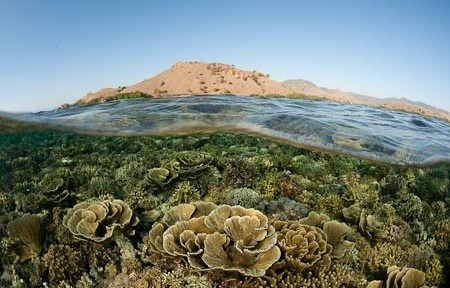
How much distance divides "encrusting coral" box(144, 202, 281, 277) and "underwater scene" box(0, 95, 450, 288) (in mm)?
21

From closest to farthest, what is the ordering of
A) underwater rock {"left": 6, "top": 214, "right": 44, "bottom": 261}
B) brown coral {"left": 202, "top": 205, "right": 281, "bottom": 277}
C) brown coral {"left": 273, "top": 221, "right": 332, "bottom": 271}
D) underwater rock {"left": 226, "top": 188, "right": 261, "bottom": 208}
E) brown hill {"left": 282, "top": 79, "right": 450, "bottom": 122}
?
brown coral {"left": 202, "top": 205, "right": 281, "bottom": 277}, brown coral {"left": 273, "top": 221, "right": 332, "bottom": 271}, underwater rock {"left": 6, "top": 214, "right": 44, "bottom": 261}, underwater rock {"left": 226, "top": 188, "right": 261, "bottom": 208}, brown hill {"left": 282, "top": 79, "right": 450, "bottom": 122}

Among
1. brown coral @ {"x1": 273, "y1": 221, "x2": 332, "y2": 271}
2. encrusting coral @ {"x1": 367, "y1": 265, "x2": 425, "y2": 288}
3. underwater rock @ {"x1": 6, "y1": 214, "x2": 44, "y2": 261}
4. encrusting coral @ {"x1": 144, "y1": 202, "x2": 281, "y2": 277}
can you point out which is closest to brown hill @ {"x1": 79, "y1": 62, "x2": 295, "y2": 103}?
underwater rock @ {"x1": 6, "y1": 214, "x2": 44, "y2": 261}

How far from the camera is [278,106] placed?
14008 mm

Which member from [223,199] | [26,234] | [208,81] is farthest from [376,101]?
[26,234]

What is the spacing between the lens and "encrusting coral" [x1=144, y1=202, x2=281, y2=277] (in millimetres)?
5004

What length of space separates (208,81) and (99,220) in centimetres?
4245

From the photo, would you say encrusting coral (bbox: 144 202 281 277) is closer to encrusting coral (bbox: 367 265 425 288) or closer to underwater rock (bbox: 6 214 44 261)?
encrusting coral (bbox: 367 265 425 288)

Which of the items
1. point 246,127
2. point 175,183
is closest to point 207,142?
point 246,127

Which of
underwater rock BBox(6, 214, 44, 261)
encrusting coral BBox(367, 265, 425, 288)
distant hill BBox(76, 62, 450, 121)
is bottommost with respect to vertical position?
encrusting coral BBox(367, 265, 425, 288)

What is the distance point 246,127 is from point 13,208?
787cm

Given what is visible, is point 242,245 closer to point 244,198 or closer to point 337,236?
point 337,236

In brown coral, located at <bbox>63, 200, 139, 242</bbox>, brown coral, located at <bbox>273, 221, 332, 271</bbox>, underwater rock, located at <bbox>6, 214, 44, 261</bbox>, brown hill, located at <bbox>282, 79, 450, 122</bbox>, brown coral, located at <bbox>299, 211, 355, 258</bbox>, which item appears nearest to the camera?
brown coral, located at <bbox>273, 221, 332, 271</bbox>

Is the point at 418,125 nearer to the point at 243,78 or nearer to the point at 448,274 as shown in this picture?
the point at 448,274

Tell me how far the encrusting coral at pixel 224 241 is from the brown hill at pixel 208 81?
36.4 meters
